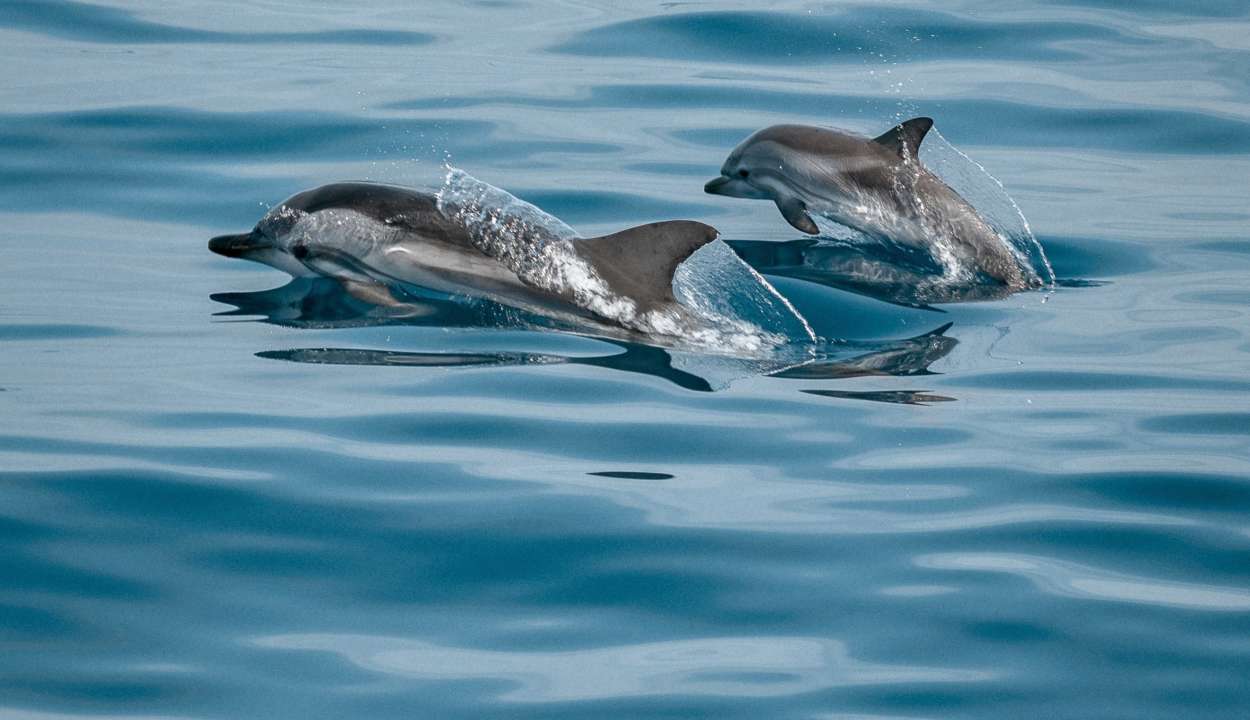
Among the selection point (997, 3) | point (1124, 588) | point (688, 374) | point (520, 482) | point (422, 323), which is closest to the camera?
point (1124, 588)

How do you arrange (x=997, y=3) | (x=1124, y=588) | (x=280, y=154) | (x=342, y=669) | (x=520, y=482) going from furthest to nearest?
(x=997, y=3)
(x=280, y=154)
(x=520, y=482)
(x=1124, y=588)
(x=342, y=669)

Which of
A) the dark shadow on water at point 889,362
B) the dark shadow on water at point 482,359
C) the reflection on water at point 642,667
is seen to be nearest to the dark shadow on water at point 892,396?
the dark shadow on water at point 889,362

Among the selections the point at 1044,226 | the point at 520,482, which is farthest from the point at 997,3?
the point at 520,482

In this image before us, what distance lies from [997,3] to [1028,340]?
1046 cm

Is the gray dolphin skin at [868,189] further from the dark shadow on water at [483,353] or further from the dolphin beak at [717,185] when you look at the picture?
the dark shadow on water at [483,353]

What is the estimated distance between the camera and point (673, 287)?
880 cm

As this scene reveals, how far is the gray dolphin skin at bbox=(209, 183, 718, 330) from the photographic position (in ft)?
28.1

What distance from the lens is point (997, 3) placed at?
18375 mm

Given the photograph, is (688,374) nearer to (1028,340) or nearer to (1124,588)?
(1028,340)

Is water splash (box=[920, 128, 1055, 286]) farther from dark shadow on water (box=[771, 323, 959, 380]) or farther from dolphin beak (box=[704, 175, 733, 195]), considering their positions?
dark shadow on water (box=[771, 323, 959, 380])

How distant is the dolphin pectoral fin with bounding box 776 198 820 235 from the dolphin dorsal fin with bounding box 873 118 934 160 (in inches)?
25.2

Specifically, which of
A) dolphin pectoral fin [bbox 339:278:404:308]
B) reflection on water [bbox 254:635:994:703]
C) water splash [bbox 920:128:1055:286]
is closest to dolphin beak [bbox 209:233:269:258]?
dolphin pectoral fin [bbox 339:278:404:308]

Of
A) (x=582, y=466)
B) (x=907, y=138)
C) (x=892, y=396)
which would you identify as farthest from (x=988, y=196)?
(x=582, y=466)

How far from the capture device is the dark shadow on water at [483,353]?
781cm
